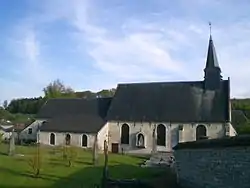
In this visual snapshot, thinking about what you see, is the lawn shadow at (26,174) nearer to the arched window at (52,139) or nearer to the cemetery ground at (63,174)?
the cemetery ground at (63,174)

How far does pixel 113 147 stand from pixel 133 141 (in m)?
2.44

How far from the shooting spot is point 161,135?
1588 inches

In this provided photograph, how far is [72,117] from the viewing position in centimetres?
4412

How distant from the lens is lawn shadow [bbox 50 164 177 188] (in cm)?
1805

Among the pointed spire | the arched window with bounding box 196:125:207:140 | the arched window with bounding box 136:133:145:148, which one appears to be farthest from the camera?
the arched window with bounding box 136:133:145:148

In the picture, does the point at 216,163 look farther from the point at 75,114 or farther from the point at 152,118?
the point at 75,114

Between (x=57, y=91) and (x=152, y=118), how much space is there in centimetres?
2967

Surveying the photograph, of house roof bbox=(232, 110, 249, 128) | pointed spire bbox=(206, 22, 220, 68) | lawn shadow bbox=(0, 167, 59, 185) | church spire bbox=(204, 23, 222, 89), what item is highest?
pointed spire bbox=(206, 22, 220, 68)

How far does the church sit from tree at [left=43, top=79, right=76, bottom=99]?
2026 centimetres

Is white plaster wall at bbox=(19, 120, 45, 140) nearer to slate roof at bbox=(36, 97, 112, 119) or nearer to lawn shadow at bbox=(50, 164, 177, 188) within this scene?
slate roof at bbox=(36, 97, 112, 119)

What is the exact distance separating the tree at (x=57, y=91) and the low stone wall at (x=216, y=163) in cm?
5080

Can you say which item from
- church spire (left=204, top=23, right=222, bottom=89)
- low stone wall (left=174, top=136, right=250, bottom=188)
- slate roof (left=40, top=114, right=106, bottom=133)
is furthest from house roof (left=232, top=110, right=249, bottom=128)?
low stone wall (left=174, top=136, right=250, bottom=188)

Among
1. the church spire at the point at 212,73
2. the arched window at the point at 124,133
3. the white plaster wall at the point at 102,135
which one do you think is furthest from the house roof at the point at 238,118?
the white plaster wall at the point at 102,135

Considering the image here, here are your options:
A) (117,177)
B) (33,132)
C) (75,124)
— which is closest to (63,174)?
(117,177)
